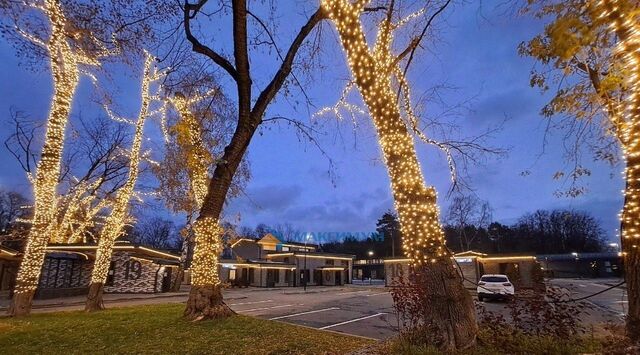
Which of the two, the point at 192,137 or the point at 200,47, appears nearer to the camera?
the point at 200,47

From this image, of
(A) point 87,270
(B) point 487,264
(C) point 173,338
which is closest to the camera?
(C) point 173,338

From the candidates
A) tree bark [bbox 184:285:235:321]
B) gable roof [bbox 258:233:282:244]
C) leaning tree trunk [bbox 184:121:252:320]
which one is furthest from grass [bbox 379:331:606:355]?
gable roof [bbox 258:233:282:244]

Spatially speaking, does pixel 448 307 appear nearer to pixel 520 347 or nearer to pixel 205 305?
pixel 520 347

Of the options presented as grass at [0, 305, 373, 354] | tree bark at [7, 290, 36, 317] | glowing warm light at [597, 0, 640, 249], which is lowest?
grass at [0, 305, 373, 354]

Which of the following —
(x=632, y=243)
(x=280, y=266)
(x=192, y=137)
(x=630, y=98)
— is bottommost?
(x=632, y=243)

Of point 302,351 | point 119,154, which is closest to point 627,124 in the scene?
point 302,351

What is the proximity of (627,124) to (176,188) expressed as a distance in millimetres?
20398

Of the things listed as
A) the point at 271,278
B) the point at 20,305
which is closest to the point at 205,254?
the point at 20,305

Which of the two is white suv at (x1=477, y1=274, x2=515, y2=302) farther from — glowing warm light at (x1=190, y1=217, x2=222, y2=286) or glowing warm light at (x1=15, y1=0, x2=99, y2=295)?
glowing warm light at (x1=15, y1=0, x2=99, y2=295)

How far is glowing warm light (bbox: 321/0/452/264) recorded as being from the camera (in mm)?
5289

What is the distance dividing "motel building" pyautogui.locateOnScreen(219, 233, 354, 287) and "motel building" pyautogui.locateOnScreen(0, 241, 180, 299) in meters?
11.1

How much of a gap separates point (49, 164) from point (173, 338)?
8341mm

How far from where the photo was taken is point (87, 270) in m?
29.6

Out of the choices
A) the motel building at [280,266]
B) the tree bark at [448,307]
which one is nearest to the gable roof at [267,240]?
the motel building at [280,266]
